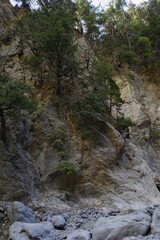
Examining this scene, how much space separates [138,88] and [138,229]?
69.3 feet

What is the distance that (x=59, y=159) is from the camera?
1163cm

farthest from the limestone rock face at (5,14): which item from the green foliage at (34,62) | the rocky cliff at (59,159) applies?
the green foliage at (34,62)

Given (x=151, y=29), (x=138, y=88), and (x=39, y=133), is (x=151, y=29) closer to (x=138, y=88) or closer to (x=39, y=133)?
(x=138, y=88)

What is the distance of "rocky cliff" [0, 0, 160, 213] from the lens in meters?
9.34

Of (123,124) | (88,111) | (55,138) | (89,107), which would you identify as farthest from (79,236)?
(123,124)

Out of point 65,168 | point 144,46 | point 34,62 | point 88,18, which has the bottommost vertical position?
point 65,168

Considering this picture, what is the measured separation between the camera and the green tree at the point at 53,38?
1318 centimetres

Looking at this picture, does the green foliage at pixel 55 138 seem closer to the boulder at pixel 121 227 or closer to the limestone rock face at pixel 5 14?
the boulder at pixel 121 227

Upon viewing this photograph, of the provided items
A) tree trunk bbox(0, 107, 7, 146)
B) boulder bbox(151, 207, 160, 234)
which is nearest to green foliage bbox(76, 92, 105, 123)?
tree trunk bbox(0, 107, 7, 146)

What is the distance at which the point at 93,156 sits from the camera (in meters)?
12.8

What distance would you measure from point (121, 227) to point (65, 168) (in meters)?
5.57

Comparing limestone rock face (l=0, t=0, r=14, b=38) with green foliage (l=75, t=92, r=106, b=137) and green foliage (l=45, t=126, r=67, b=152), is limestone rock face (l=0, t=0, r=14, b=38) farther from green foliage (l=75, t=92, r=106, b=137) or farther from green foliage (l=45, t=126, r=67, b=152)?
green foliage (l=45, t=126, r=67, b=152)

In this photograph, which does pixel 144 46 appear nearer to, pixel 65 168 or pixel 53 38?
pixel 53 38

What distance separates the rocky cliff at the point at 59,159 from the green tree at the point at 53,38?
1413 millimetres
